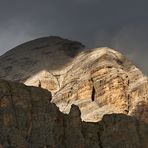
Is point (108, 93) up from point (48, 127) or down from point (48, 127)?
up

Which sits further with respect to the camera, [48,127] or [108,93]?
[108,93]

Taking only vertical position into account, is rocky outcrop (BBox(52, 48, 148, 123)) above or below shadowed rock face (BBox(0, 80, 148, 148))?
above

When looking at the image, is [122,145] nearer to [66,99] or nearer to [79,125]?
[79,125]

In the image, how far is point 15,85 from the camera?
5418 inches

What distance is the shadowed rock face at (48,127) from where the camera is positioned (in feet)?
431

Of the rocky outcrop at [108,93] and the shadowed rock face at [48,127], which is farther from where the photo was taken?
the rocky outcrop at [108,93]

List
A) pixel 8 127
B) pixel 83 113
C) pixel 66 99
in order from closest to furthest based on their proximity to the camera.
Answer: pixel 8 127 → pixel 83 113 → pixel 66 99

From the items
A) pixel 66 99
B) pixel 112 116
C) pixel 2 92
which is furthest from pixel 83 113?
pixel 2 92

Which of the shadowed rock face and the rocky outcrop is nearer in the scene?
the shadowed rock face

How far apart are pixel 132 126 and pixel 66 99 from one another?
5209 centimetres

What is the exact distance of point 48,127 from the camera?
5300 inches

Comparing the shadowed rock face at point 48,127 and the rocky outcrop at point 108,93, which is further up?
the rocky outcrop at point 108,93

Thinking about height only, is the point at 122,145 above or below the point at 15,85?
below

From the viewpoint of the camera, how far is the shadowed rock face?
132m
